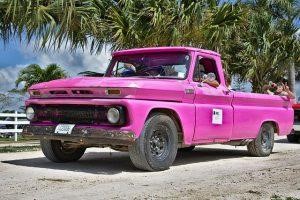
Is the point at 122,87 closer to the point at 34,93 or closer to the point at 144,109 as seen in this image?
the point at 144,109

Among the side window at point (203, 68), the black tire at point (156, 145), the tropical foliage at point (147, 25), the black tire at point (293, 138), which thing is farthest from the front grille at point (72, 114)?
the black tire at point (293, 138)

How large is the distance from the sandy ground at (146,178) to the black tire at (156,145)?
0.15 meters

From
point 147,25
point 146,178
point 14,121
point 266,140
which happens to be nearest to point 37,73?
point 14,121

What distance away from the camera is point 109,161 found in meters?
9.76

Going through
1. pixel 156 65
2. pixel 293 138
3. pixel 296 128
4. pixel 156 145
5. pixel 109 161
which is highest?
pixel 156 65

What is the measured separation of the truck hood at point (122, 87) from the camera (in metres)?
7.71

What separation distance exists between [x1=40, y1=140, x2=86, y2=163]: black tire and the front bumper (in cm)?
63

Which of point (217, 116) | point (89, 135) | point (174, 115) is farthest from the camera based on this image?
point (217, 116)

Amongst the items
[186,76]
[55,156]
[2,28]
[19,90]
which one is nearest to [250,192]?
[186,76]

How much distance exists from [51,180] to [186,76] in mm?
2769

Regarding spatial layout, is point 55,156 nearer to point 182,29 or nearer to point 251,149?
point 251,149

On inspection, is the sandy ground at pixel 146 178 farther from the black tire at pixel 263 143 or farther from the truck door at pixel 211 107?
the truck door at pixel 211 107

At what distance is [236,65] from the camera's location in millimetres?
22391

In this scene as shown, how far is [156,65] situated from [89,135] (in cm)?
193
